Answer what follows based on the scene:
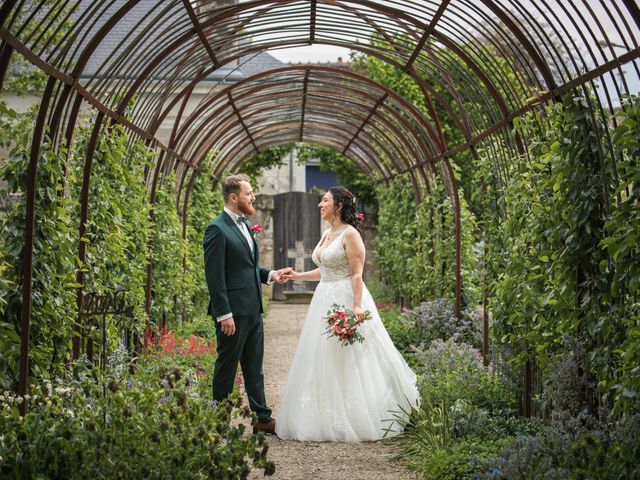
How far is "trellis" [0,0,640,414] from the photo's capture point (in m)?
4.60

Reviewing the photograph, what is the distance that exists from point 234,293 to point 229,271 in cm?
16

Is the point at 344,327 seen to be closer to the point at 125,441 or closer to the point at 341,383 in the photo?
the point at 341,383

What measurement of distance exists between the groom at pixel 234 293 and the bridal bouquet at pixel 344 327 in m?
0.52

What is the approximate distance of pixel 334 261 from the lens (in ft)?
21.4

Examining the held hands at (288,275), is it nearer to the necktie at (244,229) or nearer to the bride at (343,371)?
the bride at (343,371)

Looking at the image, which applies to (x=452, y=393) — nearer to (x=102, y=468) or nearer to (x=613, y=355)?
(x=613, y=355)

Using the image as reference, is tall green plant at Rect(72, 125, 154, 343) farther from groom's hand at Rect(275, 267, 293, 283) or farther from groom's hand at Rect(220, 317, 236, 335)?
groom's hand at Rect(275, 267, 293, 283)

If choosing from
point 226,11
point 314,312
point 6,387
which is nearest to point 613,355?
point 314,312

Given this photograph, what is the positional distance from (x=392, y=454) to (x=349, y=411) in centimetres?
56

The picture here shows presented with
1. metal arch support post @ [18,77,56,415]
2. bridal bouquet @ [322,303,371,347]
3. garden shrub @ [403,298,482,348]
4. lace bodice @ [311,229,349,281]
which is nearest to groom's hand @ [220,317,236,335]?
bridal bouquet @ [322,303,371,347]

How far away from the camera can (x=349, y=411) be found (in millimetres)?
6043

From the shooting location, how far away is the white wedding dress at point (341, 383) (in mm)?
6008

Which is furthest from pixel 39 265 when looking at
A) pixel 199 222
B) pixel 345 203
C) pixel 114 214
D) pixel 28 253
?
pixel 199 222

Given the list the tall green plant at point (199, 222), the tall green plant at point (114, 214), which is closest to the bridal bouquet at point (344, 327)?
the tall green plant at point (114, 214)
